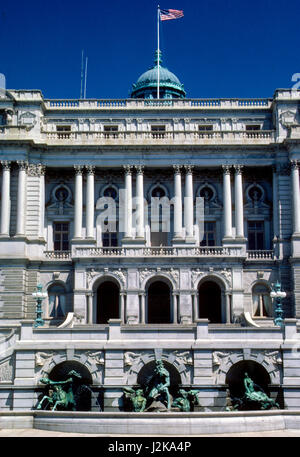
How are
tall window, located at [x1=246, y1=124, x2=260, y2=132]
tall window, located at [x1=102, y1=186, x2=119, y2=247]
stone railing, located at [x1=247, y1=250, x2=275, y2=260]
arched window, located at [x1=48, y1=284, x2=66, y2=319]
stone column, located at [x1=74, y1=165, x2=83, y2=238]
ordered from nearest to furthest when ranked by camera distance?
1. arched window, located at [x1=48, y1=284, x2=66, y2=319]
2. stone railing, located at [x1=247, y1=250, x2=275, y2=260]
3. stone column, located at [x1=74, y1=165, x2=83, y2=238]
4. tall window, located at [x1=102, y1=186, x2=119, y2=247]
5. tall window, located at [x1=246, y1=124, x2=260, y2=132]

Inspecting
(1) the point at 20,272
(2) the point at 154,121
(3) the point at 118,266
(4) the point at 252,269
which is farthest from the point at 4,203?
(4) the point at 252,269

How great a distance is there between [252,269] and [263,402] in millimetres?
19569

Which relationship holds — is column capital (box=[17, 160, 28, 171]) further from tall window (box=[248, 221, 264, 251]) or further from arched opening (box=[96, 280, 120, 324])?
tall window (box=[248, 221, 264, 251])

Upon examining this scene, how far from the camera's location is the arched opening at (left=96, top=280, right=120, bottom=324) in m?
56.0

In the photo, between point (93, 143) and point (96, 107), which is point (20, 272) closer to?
point (93, 143)

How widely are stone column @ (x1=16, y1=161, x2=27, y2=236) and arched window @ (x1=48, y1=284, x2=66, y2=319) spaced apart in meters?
5.13

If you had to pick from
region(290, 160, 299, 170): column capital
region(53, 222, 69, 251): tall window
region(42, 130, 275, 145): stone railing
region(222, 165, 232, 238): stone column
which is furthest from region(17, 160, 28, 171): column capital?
region(290, 160, 299, 170): column capital

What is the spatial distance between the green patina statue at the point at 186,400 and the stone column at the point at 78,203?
2204 centimetres

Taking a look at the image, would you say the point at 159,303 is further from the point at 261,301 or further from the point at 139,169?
the point at 139,169

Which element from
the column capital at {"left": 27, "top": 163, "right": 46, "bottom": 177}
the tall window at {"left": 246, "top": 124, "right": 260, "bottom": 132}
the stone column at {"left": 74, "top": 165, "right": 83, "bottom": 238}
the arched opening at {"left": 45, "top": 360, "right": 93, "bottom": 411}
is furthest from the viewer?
the tall window at {"left": 246, "top": 124, "right": 260, "bottom": 132}

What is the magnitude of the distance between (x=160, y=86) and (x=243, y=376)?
141 ft

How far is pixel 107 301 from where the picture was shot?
185 feet

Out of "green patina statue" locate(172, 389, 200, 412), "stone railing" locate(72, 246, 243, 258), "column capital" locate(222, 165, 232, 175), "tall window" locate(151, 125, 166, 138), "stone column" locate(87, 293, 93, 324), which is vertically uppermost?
"tall window" locate(151, 125, 166, 138)
